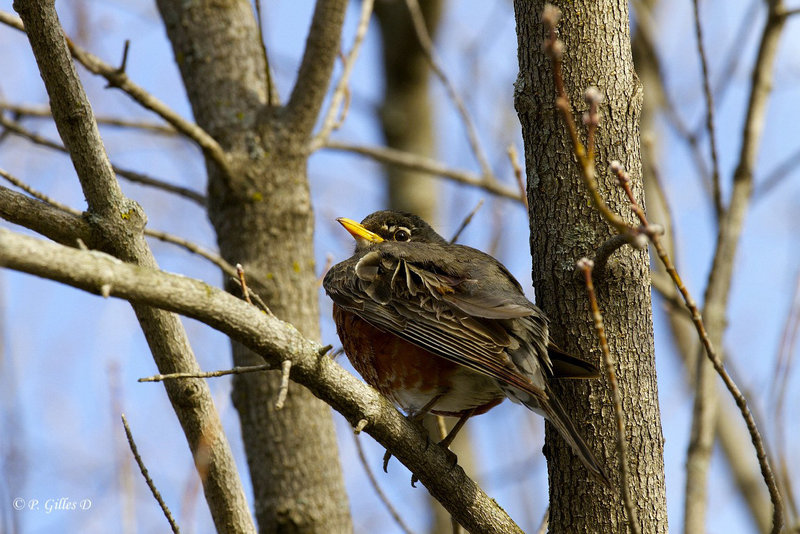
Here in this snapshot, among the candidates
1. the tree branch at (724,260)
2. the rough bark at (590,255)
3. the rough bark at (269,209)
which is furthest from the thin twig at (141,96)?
the tree branch at (724,260)

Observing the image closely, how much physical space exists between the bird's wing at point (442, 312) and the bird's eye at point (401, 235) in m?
1.16

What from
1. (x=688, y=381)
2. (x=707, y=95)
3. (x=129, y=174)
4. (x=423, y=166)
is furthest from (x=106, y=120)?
(x=688, y=381)

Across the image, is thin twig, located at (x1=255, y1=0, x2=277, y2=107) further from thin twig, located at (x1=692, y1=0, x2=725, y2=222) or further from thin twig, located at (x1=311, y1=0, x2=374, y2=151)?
thin twig, located at (x1=692, y1=0, x2=725, y2=222)

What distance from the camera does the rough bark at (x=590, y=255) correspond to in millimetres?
2652

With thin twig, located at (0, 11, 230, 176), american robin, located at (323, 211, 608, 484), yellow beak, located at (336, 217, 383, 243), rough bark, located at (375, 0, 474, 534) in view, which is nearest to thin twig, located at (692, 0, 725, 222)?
american robin, located at (323, 211, 608, 484)

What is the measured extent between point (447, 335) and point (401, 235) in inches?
77.6

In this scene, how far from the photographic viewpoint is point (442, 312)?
3148 millimetres

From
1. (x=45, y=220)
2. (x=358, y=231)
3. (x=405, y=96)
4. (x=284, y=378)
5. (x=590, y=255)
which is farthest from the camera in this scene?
(x=405, y=96)

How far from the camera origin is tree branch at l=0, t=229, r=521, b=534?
1750mm

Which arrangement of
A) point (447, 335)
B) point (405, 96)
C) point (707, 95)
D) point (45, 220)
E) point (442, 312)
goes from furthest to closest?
point (405, 96) → point (707, 95) → point (442, 312) → point (447, 335) → point (45, 220)

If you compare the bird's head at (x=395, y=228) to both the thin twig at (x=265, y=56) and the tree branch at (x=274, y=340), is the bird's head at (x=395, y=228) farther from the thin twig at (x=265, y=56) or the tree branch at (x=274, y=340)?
the tree branch at (x=274, y=340)

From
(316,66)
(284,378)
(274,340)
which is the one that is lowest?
(284,378)

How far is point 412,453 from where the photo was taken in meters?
2.55

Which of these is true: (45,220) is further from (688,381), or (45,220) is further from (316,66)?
(688,381)
